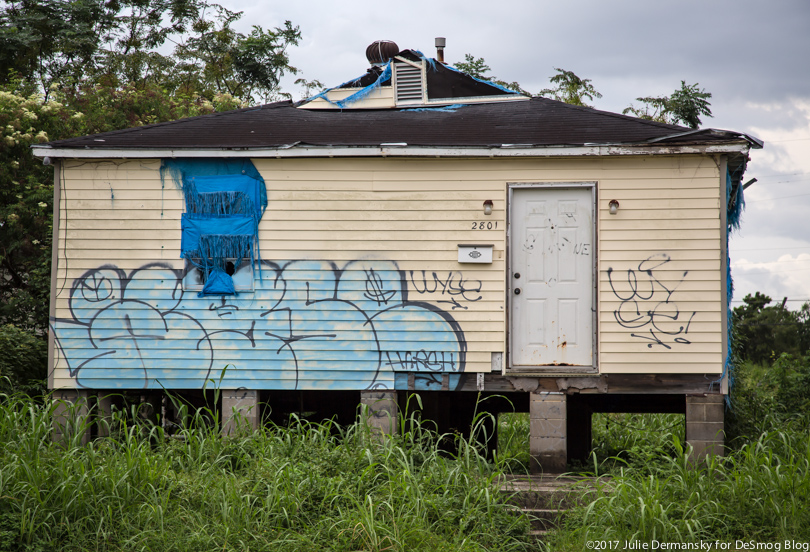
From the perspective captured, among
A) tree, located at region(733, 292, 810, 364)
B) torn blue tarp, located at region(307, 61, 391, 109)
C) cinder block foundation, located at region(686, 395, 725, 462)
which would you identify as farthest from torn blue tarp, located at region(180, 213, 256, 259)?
tree, located at region(733, 292, 810, 364)

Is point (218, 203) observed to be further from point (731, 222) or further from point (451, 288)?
point (731, 222)

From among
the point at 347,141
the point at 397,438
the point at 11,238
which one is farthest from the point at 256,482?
the point at 11,238

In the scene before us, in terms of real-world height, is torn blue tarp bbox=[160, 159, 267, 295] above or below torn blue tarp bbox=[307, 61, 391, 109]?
below

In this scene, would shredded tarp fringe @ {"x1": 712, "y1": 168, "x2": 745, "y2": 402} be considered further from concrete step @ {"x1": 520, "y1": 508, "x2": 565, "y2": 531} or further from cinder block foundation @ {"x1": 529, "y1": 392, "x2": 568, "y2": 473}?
concrete step @ {"x1": 520, "y1": 508, "x2": 565, "y2": 531}

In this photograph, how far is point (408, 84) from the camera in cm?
987

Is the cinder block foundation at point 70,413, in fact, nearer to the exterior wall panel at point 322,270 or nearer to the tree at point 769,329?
the exterior wall panel at point 322,270

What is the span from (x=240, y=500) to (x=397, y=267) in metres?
3.33

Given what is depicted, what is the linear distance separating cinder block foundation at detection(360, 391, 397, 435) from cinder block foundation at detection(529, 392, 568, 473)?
163 centimetres

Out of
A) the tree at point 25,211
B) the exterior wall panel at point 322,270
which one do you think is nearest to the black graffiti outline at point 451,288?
the exterior wall panel at point 322,270

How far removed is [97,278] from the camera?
8.32m

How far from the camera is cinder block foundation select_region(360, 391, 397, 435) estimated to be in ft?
26.8

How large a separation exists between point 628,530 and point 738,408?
4.67 meters

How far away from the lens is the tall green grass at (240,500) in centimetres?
577

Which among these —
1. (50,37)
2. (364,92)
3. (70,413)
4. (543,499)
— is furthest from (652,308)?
(50,37)
